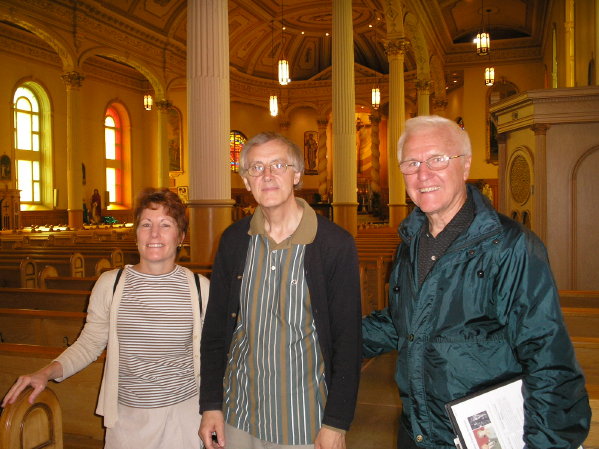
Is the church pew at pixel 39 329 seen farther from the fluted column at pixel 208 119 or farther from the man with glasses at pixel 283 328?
the fluted column at pixel 208 119

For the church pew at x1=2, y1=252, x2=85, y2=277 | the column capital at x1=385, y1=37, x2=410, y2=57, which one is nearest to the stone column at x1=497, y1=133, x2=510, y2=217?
the church pew at x1=2, y1=252, x2=85, y2=277

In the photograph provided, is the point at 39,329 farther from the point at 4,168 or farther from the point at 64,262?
the point at 4,168

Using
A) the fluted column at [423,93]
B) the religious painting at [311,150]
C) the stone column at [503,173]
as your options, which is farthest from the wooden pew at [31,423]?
the religious painting at [311,150]

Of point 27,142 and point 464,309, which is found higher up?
point 27,142

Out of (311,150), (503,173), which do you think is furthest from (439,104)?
(503,173)

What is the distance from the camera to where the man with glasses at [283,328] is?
1.67m

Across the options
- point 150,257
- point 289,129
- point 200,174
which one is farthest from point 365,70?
point 150,257

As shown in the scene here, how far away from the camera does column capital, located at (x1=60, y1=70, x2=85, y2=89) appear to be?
1655 centimetres

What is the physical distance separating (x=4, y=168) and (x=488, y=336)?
62.7 feet

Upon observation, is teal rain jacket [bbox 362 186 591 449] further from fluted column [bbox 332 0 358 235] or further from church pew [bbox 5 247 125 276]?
fluted column [bbox 332 0 358 235]

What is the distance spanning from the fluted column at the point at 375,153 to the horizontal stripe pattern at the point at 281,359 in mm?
23726

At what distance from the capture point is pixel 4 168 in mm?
17391

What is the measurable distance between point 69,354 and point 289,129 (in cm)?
2497

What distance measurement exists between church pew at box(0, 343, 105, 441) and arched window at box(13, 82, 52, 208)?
702 inches
